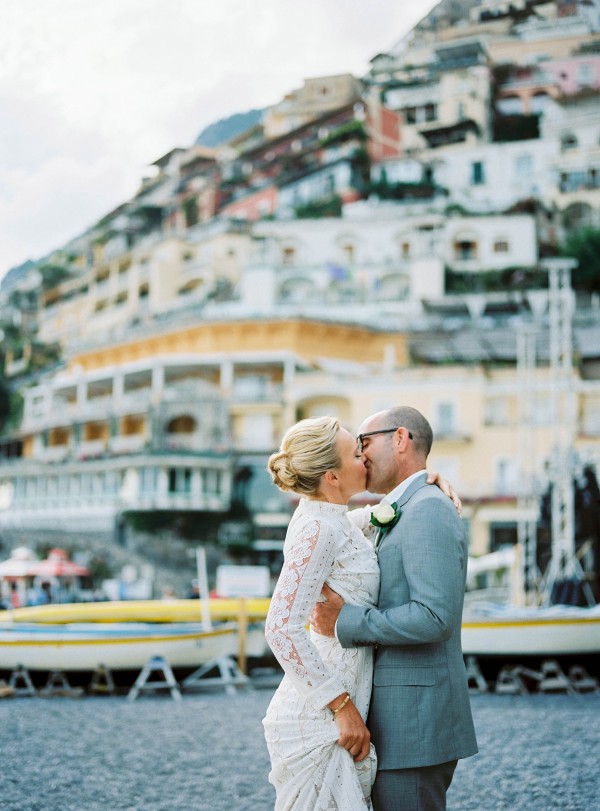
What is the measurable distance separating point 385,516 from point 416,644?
0.40 meters

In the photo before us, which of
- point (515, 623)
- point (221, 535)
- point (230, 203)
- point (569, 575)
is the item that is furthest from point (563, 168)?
point (515, 623)

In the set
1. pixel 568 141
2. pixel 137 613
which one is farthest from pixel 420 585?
pixel 568 141

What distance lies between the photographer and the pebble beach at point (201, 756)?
6.32 m

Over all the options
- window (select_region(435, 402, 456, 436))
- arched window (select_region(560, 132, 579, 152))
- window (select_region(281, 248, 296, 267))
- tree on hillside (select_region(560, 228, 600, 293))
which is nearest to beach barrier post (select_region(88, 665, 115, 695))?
window (select_region(435, 402, 456, 436))

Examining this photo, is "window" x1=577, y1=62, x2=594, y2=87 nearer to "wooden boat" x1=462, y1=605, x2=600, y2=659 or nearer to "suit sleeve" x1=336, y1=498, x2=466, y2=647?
"wooden boat" x1=462, y1=605, x2=600, y2=659

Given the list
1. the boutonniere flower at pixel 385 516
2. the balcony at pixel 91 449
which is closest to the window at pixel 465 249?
the balcony at pixel 91 449

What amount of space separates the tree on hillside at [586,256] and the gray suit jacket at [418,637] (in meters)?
50.2

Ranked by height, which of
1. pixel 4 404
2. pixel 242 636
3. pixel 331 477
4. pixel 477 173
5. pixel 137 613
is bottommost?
pixel 242 636

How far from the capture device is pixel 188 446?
139ft

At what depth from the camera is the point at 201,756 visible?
820 cm

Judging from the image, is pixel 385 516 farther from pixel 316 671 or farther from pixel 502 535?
pixel 502 535

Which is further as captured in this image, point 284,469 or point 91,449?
point 91,449

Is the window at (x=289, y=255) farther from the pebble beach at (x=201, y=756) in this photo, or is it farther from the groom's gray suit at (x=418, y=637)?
the groom's gray suit at (x=418, y=637)

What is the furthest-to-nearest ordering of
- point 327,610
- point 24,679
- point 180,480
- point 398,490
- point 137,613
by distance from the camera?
point 180,480 → point 137,613 → point 24,679 → point 398,490 → point 327,610
